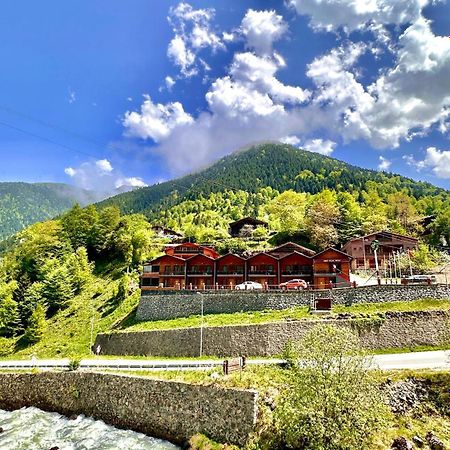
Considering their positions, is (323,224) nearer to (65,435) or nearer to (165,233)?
(165,233)

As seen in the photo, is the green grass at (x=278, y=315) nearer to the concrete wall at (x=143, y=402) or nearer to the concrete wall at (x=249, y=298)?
the concrete wall at (x=249, y=298)

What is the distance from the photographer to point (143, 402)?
32.2m

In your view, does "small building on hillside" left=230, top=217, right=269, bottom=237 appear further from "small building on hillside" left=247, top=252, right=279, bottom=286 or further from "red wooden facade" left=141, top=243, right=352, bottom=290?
"small building on hillside" left=247, top=252, right=279, bottom=286

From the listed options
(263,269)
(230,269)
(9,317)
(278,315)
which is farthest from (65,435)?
(9,317)

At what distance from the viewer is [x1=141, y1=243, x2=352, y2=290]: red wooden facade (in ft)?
182

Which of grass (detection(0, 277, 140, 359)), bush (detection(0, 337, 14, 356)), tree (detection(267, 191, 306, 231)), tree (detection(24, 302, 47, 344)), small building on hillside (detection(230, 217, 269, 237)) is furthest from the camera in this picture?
small building on hillside (detection(230, 217, 269, 237))

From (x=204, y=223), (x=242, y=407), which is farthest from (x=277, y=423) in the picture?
(x=204, y=223)

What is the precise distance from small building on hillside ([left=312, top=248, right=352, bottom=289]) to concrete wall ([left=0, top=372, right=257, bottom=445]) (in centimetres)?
3064

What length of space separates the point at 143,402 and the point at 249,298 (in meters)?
19.1

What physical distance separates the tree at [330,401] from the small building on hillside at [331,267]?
30.3 m

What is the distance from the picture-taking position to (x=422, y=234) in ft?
290

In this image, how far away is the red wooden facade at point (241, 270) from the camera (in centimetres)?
5556

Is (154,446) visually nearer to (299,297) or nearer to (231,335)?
(231,335)

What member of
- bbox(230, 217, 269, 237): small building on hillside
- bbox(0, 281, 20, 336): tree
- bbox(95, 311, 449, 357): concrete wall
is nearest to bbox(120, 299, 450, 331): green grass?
bbox(95, 311, 449, 357): concrete wall
